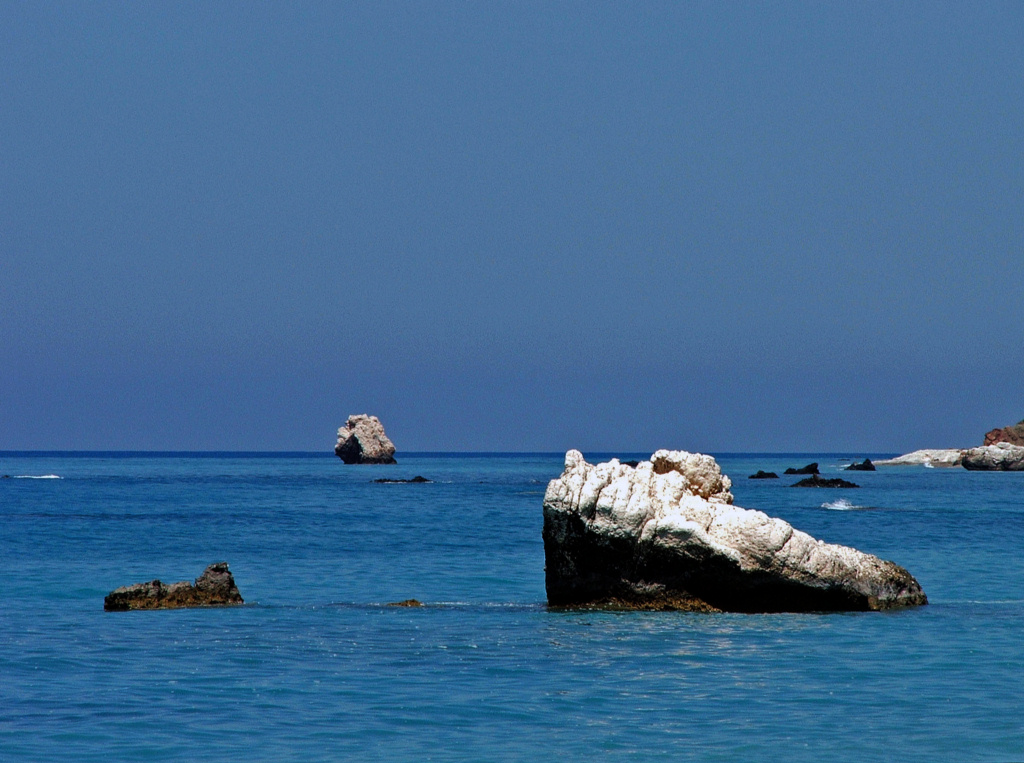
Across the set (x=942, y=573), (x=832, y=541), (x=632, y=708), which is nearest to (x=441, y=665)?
(x=632, y=708)

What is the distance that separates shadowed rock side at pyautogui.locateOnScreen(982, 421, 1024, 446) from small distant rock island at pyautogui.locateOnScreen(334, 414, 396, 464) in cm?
7916

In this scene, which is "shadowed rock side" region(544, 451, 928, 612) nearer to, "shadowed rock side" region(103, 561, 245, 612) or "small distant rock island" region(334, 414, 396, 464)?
"shadowed rock side" region(103, 561, 245, 612)

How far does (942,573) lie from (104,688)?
22609 millimetres

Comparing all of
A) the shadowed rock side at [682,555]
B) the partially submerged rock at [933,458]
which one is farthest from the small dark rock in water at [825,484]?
the partially submerged rock at [933,458]

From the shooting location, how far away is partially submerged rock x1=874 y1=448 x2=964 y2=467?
16857cm

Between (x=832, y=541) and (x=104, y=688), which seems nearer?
(x=104, y=688)

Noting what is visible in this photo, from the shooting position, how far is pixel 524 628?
822 inches

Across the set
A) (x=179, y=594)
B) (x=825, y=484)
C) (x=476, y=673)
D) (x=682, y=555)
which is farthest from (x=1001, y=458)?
(x=476, y=673)

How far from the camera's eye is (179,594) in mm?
23750

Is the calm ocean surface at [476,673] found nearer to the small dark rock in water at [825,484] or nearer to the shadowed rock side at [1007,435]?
the small dark rock in water at [825,484]

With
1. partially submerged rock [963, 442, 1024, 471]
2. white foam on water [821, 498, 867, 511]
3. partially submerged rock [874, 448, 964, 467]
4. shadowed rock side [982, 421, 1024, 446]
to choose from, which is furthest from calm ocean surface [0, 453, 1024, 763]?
partially submerged rock [874, 448, 964, 467]

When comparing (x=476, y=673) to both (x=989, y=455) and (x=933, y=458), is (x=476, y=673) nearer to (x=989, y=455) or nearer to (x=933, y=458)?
(x=989, y=455)

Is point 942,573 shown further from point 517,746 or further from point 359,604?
point 517,746

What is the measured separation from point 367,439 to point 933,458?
266 ft
